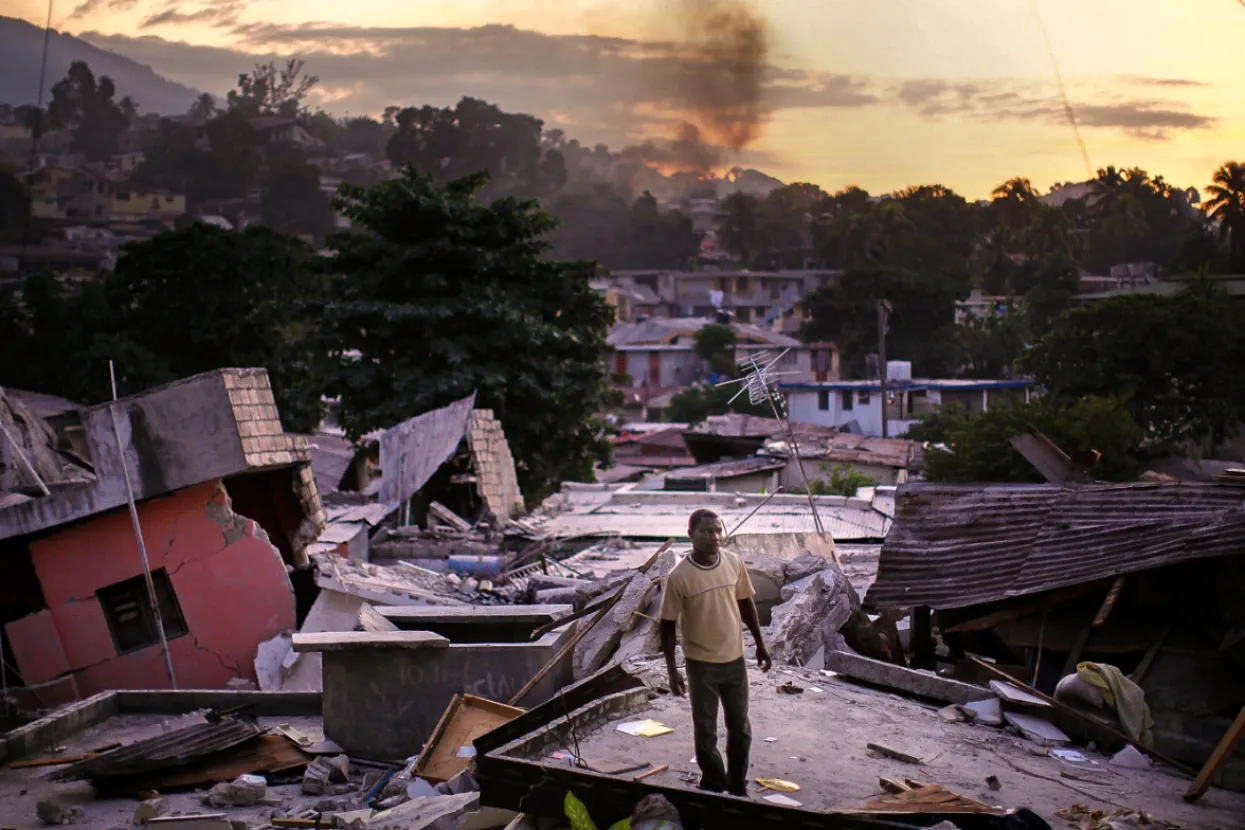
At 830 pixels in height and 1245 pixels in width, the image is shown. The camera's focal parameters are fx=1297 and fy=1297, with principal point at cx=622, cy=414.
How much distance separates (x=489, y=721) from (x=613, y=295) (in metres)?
67.1

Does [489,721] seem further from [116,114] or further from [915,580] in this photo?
[116,114]

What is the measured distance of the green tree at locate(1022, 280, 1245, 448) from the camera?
29.6 m

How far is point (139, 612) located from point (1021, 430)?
37.2 feet

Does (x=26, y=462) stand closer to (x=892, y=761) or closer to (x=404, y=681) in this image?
(x=404, y=681)

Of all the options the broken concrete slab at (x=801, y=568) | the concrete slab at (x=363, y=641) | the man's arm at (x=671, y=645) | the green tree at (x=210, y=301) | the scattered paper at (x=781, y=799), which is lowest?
the scattered paper at (x=781, y=799)

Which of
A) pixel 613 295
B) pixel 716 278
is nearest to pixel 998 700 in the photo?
pixel 613 295

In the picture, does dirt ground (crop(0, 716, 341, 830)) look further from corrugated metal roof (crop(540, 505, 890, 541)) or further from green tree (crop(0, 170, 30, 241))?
green tree (crop(0, 170, 30, 241))

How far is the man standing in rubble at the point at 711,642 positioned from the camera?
5.86m

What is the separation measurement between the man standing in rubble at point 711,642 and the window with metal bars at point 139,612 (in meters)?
8.24

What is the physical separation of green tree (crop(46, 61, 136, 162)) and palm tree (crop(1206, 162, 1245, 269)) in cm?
7433

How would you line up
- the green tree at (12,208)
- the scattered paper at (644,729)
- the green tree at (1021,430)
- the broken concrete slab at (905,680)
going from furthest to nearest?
the green tree at (12,208), the green tree at (1021,430), the broken concrete slab at (905,680), the scattered paper at (644,729)

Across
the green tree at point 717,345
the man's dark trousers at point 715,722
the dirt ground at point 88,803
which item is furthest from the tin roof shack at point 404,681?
the green tree at point 717,345

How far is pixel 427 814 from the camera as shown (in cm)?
659

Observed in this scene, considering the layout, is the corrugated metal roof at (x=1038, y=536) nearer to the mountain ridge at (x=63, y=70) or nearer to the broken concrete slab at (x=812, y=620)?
the broken concrete slab at (x=812, y=620)
